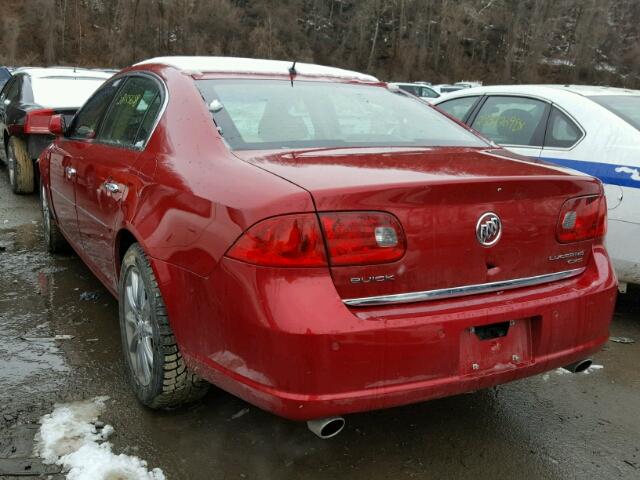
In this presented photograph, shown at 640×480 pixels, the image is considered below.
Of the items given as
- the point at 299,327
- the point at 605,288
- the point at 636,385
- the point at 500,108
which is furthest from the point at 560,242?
the point at 500,108

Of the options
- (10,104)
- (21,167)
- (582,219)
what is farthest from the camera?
(10,104)

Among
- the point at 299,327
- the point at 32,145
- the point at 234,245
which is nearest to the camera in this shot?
→ the point at 299,327

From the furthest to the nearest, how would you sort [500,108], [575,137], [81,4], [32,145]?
[81,4] → [32,145] → [500,108] → [575,137]

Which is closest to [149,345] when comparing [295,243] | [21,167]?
[295,243]

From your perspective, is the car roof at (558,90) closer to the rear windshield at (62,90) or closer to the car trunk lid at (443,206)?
the car trunk lid at (443,206)

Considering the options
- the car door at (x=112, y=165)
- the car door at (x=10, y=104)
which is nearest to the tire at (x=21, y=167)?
the car door at (x=10, y=104)

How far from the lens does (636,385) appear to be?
3180 mm

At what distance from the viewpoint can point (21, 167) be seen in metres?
6.99

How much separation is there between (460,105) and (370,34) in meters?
69.2

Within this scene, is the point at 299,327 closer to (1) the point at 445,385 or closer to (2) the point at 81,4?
(1) the point at 445,385

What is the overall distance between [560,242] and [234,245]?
4.00ft

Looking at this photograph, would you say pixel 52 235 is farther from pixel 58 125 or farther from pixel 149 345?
pixel 149 345

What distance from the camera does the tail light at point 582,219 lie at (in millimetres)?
2334

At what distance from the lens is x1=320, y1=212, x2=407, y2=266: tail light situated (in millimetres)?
1944
